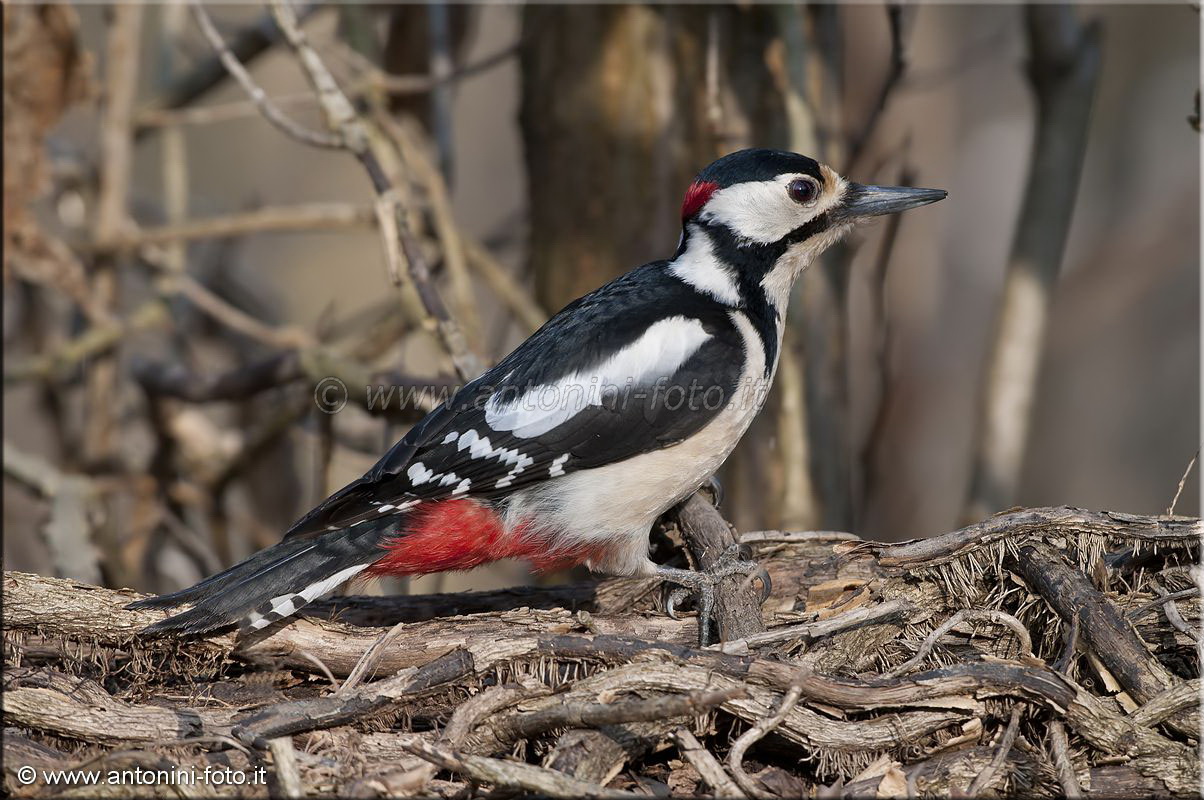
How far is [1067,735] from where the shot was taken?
2168mm

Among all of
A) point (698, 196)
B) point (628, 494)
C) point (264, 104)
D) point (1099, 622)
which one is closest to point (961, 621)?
point (1099, 622)

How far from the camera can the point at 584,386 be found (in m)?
3.01

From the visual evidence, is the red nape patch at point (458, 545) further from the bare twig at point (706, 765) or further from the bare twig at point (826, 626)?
the bare twig at point (706, 765)

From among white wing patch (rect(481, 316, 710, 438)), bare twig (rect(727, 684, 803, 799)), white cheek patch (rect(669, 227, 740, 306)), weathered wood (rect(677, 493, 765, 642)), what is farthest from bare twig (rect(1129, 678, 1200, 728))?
white cheek patch (rect(669, 227, 740, 306))

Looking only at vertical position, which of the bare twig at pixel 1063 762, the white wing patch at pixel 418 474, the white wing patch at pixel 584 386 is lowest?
the bare twig at pixel 1063 762

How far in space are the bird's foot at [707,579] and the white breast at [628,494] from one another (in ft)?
0.34

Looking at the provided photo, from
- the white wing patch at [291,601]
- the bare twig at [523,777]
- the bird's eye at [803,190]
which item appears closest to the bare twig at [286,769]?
the bare twig at [523,777]

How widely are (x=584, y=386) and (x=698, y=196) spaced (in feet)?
2.39

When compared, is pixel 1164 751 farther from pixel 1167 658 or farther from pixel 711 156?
pixel 711 156

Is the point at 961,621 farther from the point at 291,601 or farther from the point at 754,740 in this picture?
the point at 291,601

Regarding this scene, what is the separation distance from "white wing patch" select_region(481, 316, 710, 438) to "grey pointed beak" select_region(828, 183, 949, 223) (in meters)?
0.68

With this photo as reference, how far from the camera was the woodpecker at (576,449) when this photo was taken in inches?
114

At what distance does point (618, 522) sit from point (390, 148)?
1.95m

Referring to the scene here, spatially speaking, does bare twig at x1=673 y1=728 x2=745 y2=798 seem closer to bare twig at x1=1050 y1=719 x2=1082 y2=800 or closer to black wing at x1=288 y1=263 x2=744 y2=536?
bare twig at x1=1050 y1=719 x2=1082 y2=800
